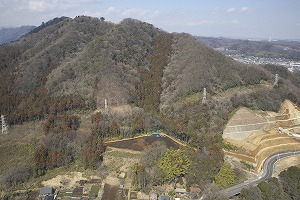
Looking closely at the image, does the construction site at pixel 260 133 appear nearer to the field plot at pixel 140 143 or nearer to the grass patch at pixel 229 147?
the grass patch at pixel 229 147

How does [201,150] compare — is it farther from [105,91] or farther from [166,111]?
[105,91]

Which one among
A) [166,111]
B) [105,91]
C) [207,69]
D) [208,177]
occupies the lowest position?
[208,177]

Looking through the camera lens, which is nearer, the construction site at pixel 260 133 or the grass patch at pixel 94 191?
the grass patch at pixel 94 191

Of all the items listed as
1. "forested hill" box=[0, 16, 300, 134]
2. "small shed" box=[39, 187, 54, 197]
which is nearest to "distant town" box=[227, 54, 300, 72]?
"forested hill" box=[0, 16, 300, 134]

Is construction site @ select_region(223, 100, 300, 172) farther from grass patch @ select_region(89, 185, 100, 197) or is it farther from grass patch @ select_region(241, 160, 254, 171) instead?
grass patch @ select_region(89, 185, 100, 197)

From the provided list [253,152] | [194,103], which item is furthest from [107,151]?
[253,152]

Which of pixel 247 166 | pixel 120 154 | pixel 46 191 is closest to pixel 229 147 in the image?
pixel 247 166

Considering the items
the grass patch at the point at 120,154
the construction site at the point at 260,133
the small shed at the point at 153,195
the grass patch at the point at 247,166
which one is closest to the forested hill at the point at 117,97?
the grass patch at the point at 120,154
